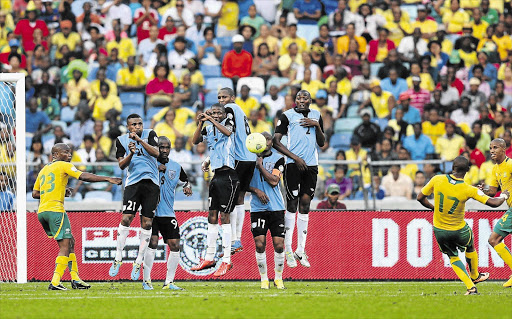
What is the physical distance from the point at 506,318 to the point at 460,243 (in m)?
3.27

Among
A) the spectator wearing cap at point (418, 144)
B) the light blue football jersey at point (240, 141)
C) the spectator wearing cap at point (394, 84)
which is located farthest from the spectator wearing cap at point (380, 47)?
the light blue football jersey at point (240, 141)

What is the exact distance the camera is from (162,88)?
78.2 ft

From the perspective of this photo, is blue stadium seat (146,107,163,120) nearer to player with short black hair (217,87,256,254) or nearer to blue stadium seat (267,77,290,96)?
blue stadium seat (267,77,290,96)

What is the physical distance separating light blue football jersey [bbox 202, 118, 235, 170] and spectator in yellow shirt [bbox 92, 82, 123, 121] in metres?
9.30

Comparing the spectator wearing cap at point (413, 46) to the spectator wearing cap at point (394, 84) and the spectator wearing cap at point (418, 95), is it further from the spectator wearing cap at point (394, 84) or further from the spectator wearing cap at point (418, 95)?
the spectator wearing cap at point (418, 95)

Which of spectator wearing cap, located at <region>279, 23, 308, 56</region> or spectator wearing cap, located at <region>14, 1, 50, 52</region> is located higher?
spectator wearing cap, located at <region>14, 1, 50, 52</region>

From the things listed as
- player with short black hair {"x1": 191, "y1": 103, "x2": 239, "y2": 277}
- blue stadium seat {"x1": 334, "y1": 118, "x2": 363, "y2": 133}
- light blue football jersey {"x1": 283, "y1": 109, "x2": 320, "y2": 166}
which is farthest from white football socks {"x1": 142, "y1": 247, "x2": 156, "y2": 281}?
blue stadium seat {"x1": 334, "y1": 118, "x2": 363, "y2": 133}

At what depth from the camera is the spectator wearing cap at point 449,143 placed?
2155 centimetres

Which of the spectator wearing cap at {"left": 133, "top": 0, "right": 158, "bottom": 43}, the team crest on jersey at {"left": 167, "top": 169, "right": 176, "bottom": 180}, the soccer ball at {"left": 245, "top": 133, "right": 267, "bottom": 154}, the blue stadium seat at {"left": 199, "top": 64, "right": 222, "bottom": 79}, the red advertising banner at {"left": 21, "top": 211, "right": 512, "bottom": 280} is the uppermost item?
the spectator wearing cap at {"left": 133, "top": 0, "right": 158, "bottom": 43}

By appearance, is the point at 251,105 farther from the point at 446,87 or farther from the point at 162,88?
the point at 446,87

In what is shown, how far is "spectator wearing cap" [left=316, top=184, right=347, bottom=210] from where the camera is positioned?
18656mm

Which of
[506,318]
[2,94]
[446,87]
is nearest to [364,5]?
[446,87]

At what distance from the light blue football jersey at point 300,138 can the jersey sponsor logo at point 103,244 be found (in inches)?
162

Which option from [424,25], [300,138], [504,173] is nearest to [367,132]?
[424,25]
